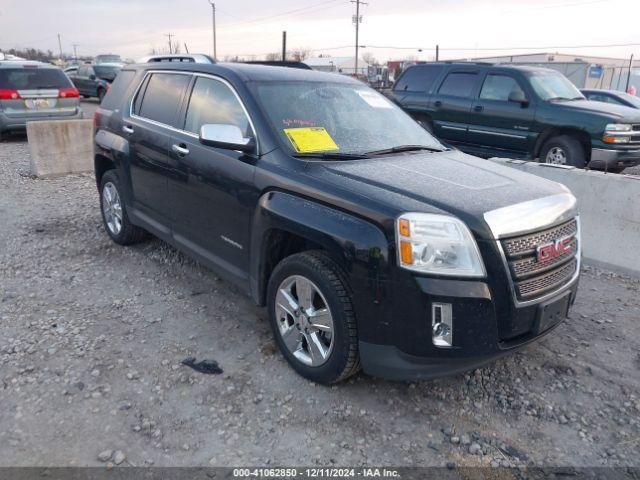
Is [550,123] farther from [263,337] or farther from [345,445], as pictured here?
[345,445]

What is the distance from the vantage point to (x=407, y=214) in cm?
268

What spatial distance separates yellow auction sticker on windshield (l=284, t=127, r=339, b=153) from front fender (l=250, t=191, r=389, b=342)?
0.38 m

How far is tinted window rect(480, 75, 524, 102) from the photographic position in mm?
9172

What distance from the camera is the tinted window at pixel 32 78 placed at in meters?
11.4

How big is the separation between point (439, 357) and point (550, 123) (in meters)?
7.12

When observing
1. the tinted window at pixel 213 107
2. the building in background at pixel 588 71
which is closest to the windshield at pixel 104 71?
the building in background at pixel 588 71

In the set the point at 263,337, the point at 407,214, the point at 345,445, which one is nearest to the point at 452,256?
the point at 407,214

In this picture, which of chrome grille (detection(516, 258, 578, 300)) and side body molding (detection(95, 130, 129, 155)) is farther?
side body molding (detection(95, 130, 129, 155))

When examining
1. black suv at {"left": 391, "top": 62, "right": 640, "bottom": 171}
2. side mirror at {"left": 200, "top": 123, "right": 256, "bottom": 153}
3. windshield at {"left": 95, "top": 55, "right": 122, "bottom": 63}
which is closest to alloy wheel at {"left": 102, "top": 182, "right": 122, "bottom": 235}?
side mirror at {"left": 200, "top": 123, "right": 256, "bottom": 153}

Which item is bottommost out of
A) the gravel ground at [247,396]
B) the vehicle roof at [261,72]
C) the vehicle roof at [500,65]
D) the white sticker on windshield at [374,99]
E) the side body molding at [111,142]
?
the gravel ground at [247,396]

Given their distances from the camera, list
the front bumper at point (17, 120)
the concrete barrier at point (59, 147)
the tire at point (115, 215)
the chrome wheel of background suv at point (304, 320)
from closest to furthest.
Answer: the chrome wheel of background suv at point (304, 320)
the tire at point (115, 215)
the concrete barrier at point (59, 147)
the front bumper at point (17, 120)

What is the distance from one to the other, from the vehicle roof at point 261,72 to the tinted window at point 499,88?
5.65m

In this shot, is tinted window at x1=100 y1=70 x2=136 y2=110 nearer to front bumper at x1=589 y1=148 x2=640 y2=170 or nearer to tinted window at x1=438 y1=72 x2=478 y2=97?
tinted window at x1=438 y1=72 x2=478 y2=97

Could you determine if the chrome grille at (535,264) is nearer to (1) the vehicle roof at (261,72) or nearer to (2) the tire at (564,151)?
(1) the vehicle roof at (261,72)
